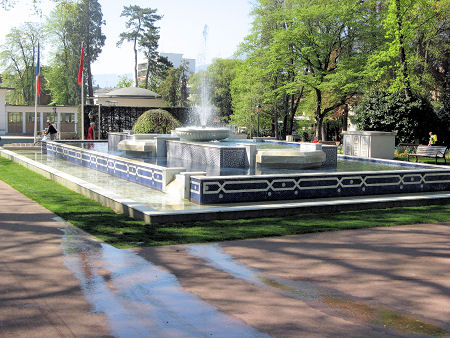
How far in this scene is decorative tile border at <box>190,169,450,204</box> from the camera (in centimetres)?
1164

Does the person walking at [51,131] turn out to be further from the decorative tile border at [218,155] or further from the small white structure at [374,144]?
the small white structure at [374,144]

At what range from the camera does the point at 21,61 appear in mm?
75250

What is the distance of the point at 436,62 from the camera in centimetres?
4309

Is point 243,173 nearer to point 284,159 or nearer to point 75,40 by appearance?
point 284,159

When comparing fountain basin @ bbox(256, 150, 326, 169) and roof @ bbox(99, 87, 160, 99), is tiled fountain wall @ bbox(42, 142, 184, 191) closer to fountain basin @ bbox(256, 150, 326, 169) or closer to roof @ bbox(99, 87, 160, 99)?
fountain basin @ bbox(256, 150, 326, 169)

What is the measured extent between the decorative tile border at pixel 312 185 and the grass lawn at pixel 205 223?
1347mm

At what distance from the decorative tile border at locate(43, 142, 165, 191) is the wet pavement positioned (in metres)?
4.72

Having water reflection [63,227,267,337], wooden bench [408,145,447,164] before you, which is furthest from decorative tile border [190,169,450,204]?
wooden bench [408,145,447,164]

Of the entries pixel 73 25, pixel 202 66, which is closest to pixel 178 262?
pixel 202 66

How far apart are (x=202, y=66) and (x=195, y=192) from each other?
1913 centimetres

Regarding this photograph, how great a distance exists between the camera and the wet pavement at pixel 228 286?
5.23 m

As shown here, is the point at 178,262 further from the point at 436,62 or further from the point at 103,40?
the point at 103,40

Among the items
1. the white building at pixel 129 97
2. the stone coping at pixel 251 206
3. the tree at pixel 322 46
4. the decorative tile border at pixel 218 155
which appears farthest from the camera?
the white building at pixel 129 97

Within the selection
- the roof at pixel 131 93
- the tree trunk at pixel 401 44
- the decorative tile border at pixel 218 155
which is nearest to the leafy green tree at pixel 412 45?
the tree trunk at pixel 401 44
